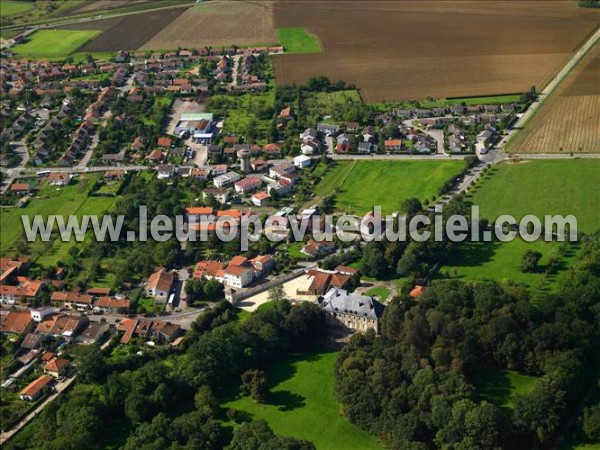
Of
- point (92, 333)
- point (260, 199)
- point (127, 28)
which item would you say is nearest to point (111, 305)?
point (92, 333)

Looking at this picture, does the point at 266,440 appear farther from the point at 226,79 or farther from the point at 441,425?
the point at 226,79

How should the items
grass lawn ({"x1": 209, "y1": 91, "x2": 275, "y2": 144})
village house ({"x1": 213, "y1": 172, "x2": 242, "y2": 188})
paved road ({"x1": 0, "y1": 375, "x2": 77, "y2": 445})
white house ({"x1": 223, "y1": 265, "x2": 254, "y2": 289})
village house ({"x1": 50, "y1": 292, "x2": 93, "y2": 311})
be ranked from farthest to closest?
grass lawn ({"x1": 209, "y1": 91, "x2": 275, "y2": 144}) < village house ({"x1": 213, "y1": 172, "x2": 242, "y2": 188}) < white house ({"x1": 223, "y1": 265, "x2": 254, "y2": 289}) < village house ({"x1": 50, "y1": 292, "x2": 93, "y2": 311}) < paved road ({"x1": 0, "y1": 375, "x2": 77, "y2": 445})

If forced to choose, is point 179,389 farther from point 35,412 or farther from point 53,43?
point 53,43

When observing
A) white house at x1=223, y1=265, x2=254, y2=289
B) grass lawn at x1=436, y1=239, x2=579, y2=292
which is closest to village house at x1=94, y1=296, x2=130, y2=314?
white house at x1=223, y1=265, x2=254, y2=289

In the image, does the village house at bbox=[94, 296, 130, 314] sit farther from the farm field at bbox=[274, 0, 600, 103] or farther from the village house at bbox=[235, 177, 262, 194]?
the farm field at bbox=[274, 0, 600, 103]

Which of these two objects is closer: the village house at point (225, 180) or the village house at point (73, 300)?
the village house at point (73, 300)

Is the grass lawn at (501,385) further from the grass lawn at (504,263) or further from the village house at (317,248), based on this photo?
the village house at (317,248)

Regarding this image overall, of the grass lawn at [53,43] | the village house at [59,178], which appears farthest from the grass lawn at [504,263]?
the grass lawn at [53,43]
